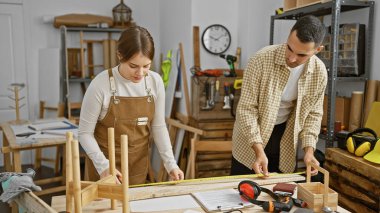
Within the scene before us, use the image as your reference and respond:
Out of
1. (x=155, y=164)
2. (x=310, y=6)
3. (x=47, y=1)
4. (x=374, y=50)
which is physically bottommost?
(x=155, y=164)

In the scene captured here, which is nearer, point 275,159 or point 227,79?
point 275,159

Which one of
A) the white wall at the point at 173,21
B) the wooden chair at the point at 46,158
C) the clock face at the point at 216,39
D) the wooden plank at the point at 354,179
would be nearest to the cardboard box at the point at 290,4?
the white wall at the point at 173,21

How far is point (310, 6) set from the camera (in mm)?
2498

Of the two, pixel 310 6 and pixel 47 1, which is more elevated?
pixel 47 1

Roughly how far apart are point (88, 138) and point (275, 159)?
1105 mm

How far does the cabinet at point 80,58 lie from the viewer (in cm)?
474

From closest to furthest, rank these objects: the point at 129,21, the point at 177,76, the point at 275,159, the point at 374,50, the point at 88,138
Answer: the point at 88,138 < the point at 275,159 < the point at 374,50 < the point at 177,76 < the point at 129,21

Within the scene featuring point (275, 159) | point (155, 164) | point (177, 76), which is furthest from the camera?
point (155, 164)

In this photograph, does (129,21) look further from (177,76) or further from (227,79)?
(227,79)

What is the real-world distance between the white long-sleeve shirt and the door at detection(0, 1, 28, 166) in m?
3.71

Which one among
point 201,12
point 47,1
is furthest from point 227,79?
point 47,1

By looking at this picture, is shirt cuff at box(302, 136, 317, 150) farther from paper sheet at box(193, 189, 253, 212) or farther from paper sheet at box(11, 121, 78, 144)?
paper sheet at box(11, 121, 78, 144)

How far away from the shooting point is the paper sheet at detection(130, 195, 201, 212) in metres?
1.32

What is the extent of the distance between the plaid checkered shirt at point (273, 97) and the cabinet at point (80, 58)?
10.8 ft
